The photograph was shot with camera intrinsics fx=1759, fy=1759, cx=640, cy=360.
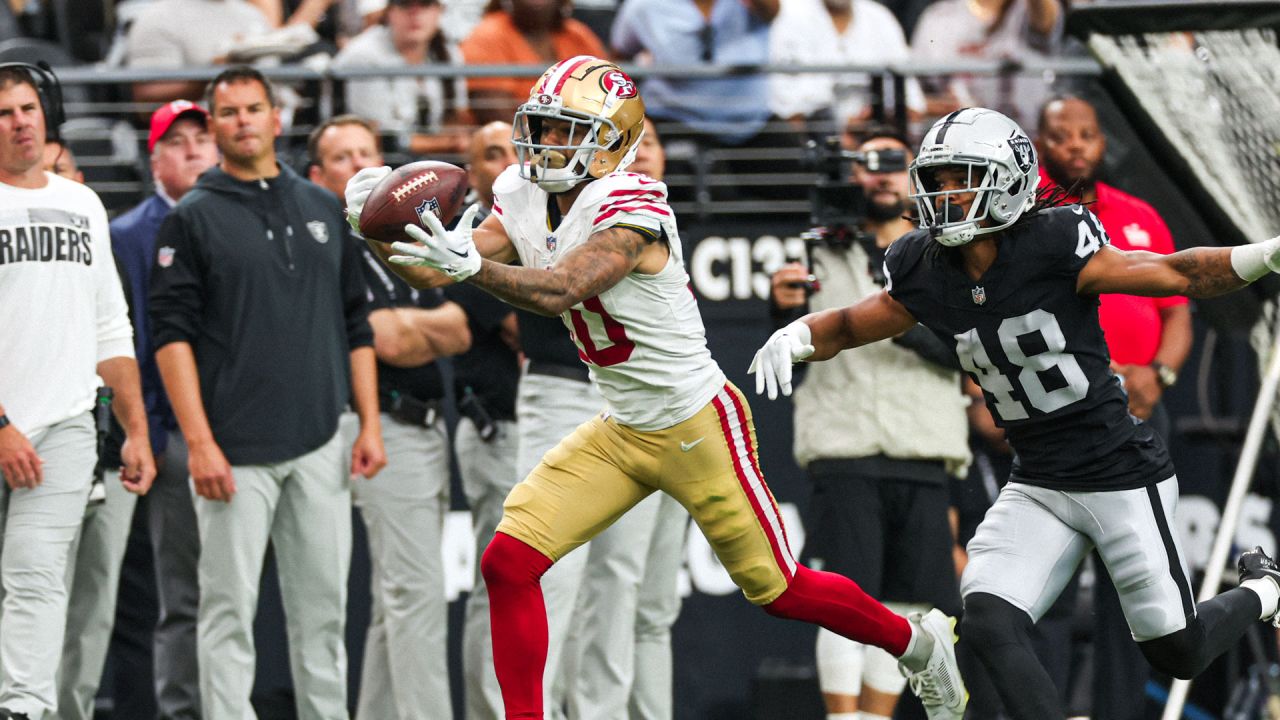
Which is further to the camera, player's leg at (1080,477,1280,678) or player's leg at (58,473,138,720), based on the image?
player's leg at (58,473,138,720)

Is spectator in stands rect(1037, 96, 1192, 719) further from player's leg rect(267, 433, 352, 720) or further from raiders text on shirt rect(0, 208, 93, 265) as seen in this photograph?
raiders text on shirt rect(0, 208, 93, 265)

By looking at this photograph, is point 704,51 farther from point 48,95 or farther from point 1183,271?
point 1183,271

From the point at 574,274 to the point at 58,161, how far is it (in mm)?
2671

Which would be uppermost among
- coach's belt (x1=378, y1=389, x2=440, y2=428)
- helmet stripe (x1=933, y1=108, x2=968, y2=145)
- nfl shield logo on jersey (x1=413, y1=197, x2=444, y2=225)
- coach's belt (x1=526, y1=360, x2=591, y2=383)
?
helmet stripe (x1=933, y1=108, x2=968, y2=145)

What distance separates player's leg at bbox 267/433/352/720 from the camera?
18.9 ft

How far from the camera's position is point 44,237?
18.1 ft

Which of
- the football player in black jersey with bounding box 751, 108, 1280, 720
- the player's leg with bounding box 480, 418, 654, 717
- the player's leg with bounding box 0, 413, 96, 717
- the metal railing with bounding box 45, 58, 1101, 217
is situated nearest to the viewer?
the football player in black jersey with bounding box 751, 108, 1280, 720

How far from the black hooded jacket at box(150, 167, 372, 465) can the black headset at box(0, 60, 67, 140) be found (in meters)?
0.63

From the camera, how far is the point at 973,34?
8367 mm

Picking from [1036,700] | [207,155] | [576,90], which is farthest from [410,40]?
[1036,700]

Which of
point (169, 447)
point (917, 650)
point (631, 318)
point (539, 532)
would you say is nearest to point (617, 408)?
point (631, 318)

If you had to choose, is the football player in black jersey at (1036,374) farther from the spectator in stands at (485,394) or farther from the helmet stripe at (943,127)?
the spectator in stands at (485,394)

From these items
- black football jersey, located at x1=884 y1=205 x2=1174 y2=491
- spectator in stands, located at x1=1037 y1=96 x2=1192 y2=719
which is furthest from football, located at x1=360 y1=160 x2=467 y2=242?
spectator in stands, located at x1=1037 y1=96 x2=1192 y2=719

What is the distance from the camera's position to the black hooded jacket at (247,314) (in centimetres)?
572
